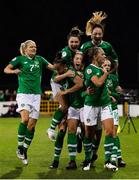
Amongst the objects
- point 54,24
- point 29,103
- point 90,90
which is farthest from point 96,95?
point 54,24

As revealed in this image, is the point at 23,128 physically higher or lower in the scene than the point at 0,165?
higher

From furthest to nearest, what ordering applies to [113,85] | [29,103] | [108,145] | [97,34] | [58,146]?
[29,103]
[113,85]
[97,34]
[58,146]
[108,145]

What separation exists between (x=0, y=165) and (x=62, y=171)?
50.3 inches

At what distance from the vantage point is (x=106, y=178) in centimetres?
815

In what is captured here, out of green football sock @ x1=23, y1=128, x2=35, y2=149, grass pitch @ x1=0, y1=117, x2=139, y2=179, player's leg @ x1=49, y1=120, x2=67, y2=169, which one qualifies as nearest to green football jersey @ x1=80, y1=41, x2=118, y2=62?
player's leg @ x1=49, y1=120, x2=67, y2=169

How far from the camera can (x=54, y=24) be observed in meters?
41.6

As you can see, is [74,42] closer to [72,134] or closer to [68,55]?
[68,55]

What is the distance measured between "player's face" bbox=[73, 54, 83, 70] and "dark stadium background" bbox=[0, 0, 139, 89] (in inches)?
1255

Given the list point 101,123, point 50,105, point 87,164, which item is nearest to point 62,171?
point 87,164

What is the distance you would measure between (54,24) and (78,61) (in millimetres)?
32625

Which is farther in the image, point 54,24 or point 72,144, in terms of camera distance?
point 54,24

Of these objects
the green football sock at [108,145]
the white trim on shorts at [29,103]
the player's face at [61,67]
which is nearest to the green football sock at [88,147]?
the green football sock at [108,145]

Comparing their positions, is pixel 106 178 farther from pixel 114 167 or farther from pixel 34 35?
pixel 34 35

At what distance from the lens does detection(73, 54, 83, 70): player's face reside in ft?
30.2
